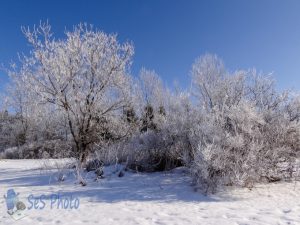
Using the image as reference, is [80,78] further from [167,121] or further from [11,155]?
[11,155]

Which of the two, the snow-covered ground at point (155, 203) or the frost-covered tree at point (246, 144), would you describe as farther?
the frost-covered tree at point (246, 144)

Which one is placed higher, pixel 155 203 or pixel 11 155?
pixel 11 155

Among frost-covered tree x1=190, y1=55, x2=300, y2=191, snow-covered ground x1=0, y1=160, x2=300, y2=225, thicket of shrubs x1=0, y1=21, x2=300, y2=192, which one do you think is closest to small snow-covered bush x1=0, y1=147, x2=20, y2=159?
thicket of shrubs x1=0, y1=21, x2=300, y2=192

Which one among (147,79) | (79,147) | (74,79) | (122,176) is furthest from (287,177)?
(147,79)

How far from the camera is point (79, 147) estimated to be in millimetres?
11766

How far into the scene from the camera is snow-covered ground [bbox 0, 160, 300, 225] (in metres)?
5.20

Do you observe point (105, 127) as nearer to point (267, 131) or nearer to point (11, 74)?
point (11, 74)

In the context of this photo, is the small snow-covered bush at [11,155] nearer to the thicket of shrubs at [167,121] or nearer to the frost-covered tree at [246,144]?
the thicket of shrubs at [167,121]

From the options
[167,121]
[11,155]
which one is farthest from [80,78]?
[11,155]

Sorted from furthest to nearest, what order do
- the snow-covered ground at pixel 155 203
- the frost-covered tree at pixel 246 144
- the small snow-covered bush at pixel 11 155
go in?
the small snow-covered bush at pixel 11 155 < the frost-covered tree at pixel 246 144 < the snow-covered ground at pixel 155 203

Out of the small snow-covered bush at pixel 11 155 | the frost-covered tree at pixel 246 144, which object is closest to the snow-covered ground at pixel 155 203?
the frost-covered tree at pixel 246 144

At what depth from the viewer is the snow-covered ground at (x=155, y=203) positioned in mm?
5203

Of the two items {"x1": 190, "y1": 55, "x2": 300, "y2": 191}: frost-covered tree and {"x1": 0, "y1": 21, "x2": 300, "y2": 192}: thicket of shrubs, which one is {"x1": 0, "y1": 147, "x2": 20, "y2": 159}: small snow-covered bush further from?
{"x1": 190, "y1": 55, "x2": 300, "y2": 191}: frost-covered tree

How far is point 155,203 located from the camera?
6.38 meters
